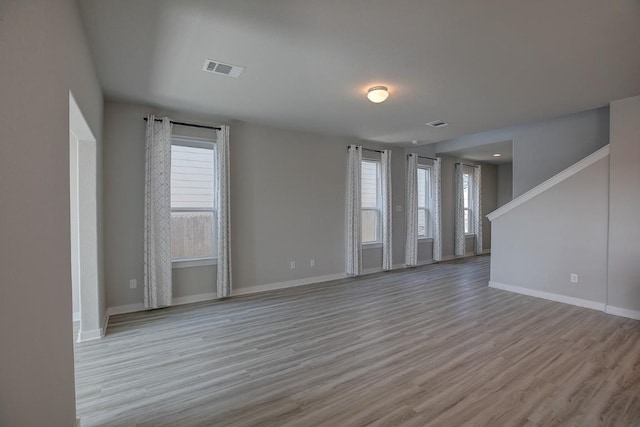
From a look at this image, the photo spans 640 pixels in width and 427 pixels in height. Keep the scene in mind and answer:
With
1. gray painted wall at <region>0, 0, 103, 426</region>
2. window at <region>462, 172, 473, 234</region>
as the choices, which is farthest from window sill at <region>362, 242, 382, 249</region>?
gray painted wall at <region>0, 0, 103, 426</region>

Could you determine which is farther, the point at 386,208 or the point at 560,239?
the point at 386,208

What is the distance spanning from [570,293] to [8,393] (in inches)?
220

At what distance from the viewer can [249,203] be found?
4914 mm

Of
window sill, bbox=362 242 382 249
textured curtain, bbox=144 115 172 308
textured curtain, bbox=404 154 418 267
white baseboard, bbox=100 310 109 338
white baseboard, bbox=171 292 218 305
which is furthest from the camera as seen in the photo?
textured curtain, bbox=404 154 418 267

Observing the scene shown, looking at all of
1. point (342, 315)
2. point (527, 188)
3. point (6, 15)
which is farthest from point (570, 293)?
point (6, 15)

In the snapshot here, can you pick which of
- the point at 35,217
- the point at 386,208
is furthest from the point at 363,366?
the point at 386,208

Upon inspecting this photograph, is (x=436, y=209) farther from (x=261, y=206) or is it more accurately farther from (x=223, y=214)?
(x=223, y=214)

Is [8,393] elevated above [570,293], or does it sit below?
above

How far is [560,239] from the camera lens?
4406 mm

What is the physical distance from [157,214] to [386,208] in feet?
13.8

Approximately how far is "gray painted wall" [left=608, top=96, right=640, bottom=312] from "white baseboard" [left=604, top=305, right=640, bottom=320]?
0.12 feet

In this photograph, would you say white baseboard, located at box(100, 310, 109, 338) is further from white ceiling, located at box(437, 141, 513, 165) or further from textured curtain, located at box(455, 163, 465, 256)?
textured curtain, located at box(455, 163, 465, 256)

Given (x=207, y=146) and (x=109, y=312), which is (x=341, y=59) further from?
(x=109, y=312)

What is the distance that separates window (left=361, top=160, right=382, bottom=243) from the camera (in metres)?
6.40
